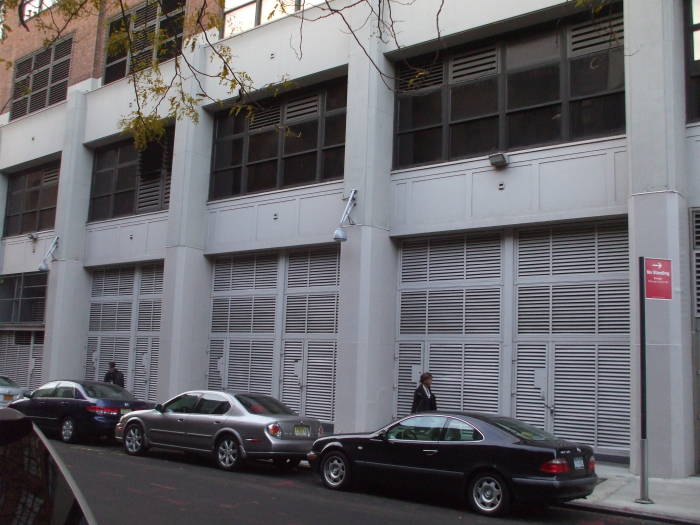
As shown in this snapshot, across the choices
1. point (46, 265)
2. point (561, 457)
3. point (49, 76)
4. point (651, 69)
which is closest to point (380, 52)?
point (651, 69)

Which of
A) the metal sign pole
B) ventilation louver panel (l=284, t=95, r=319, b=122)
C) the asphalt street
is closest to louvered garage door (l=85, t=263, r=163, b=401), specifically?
ventilation louver panel (l=284, t=95, r=319, b=122)

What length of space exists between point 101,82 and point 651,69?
1885 centimetres

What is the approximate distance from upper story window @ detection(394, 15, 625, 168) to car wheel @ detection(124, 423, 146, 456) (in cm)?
847

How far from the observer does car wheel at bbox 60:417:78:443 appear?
1575cm

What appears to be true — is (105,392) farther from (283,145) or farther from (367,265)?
(283,145)

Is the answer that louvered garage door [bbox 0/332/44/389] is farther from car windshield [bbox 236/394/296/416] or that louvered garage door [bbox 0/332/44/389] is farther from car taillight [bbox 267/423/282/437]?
car taillight [bbox 267/423/282/437]

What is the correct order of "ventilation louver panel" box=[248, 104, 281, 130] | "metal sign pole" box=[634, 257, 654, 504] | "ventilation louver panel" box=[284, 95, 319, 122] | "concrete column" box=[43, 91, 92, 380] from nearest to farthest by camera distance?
"metal sign pole" box=[634, 257, 654, 504] < "ventilation louver panel" box=[284, 95, 319, 122] < "ventilation louver panel" box=[248, 104, 281, 130] < "concrete column" box=[43, 91, 92, 380]

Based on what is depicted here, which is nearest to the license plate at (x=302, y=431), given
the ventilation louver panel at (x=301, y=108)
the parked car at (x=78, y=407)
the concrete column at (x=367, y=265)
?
the concrete column at (x=367, y=265)

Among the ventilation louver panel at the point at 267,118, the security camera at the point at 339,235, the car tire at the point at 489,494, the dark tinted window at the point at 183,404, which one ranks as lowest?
the car tire at the point at 489,494

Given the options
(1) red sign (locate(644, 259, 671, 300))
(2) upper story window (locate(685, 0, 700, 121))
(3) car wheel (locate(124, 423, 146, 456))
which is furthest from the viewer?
(3) car wheel (locate(124, 423, 146, 456))

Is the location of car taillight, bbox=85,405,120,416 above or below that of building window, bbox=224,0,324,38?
below

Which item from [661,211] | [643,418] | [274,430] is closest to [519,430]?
[643,418]

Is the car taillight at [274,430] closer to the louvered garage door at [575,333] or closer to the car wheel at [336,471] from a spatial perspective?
the car wheel at [336,471]

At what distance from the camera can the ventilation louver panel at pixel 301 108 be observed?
18844 mm
